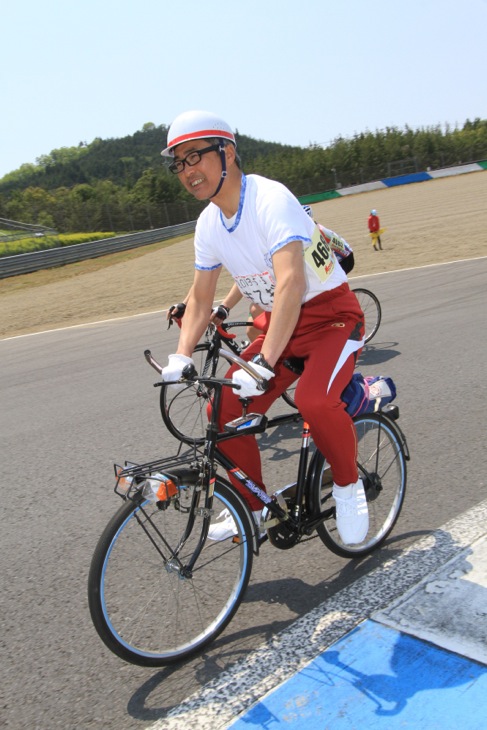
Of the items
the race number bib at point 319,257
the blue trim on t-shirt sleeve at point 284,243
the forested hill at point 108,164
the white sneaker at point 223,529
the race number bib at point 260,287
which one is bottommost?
the white sneaker at point 223,529

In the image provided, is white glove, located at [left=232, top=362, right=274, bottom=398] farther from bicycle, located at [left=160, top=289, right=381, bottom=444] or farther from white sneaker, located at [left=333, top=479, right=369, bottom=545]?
bicycle, located at [left=160, top=289, right=381, bottom=444]

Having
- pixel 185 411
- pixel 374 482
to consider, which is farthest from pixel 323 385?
pixel 185 411

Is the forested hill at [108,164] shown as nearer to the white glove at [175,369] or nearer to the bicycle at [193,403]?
the bicycle at [193,403]

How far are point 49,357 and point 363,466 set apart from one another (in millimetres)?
7711

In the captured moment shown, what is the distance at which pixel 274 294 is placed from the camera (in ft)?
10.5

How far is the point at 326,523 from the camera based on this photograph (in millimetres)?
3475

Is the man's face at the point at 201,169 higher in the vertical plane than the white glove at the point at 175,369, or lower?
higher

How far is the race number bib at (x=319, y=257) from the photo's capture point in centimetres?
317

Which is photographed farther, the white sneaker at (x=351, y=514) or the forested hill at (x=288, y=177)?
the forested hill at (x=288, y=177)

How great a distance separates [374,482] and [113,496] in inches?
76.0

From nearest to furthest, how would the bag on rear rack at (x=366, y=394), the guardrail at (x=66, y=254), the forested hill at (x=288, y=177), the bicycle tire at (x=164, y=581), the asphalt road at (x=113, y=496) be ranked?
the bicycle tire at (x=164, y=581) < the asphalt road at (x=113, y=496) < the bag on rear rack at (x=366, y=394) < the guardrail at (x=66, y=254) < the forested hill at (x=288, y=177)

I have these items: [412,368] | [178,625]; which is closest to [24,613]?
[178,625]

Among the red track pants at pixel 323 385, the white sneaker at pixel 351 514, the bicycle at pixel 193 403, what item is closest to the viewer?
the red track pants at pixel 323 385

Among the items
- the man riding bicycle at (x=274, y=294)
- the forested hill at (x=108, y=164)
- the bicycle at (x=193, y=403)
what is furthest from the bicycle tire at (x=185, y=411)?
the forested hill at (x=108, y=164)
